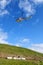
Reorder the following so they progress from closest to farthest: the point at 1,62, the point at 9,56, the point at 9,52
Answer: the point at 1,62, the point at 9,56, the point at 9,52

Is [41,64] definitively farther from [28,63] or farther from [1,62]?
[1,62]

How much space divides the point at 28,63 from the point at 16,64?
16.7ft

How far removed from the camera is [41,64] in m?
62.0

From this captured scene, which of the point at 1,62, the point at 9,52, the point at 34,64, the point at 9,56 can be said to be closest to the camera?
the point at 1,62

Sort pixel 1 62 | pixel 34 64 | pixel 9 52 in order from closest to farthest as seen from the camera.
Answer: pixel 1 62
pixel 34 64
pixel 9 52

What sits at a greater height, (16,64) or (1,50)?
(1,50)

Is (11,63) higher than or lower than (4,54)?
lower

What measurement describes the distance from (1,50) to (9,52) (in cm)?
324

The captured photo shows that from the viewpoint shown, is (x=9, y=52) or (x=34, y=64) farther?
(x=9, y=52)

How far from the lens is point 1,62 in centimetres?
5875

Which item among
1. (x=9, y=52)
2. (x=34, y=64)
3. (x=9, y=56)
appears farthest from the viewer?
(x=9, y=52)

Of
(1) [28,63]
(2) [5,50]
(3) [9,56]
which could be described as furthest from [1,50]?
(1) [28,63]

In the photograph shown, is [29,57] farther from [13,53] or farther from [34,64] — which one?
[34,64]

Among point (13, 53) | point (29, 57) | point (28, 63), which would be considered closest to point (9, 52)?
point (13, 53)
